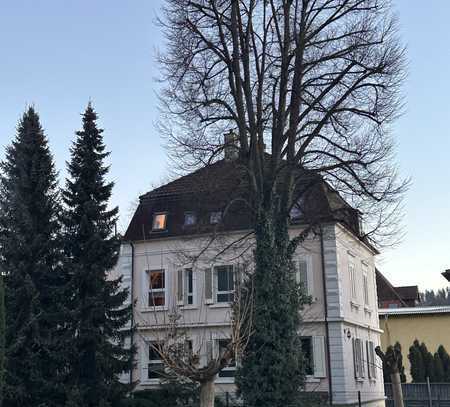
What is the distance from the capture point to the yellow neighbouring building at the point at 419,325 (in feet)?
141

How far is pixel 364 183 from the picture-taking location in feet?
59.1

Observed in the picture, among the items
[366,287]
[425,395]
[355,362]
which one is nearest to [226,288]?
[355,362]

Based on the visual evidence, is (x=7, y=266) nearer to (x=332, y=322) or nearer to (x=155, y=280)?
(x=155, y=280)

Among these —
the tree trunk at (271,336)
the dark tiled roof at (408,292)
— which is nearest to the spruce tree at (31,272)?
the tree trunk at (271,336)

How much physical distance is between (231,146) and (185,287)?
10.3 metres

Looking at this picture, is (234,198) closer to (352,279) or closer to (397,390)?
(397,390)

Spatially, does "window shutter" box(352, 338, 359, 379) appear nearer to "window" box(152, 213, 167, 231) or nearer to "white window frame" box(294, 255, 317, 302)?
"white window frame" box(294, 255, 317, 302)

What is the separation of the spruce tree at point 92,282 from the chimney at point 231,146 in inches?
158

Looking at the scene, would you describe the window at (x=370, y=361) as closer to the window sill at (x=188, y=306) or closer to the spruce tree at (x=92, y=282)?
the window sill at (x=188, y=306)

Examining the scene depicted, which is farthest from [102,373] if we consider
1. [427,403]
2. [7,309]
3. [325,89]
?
[427,403]

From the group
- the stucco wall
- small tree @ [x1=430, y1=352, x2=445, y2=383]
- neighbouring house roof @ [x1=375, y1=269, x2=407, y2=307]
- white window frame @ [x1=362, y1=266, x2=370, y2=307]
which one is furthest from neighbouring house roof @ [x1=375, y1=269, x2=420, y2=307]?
white window frame @ [x1=362, y1=266, x2=370, y2=307]

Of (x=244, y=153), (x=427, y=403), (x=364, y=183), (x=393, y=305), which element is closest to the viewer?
(x=364, y=183)

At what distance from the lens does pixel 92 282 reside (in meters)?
19.3

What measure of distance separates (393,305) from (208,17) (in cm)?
3930
